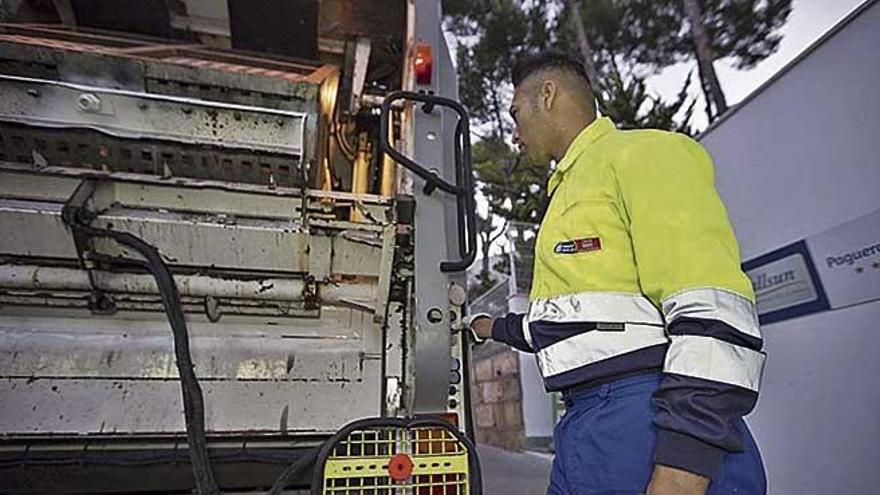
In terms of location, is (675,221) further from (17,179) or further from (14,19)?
(14,19)

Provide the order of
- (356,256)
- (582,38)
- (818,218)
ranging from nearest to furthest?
(356,256) → (818,218) → (582,38)

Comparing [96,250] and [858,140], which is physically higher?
[858,140]

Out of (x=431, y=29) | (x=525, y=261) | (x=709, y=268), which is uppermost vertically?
(x=525, y=261)

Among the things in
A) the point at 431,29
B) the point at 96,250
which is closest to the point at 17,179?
the point at 96,250

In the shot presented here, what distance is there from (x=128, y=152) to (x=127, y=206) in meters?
0.17

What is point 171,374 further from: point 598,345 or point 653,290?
point 653,290

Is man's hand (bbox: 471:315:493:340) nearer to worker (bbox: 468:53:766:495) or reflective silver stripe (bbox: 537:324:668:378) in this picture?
worker (bbox: 468:53:766:495)

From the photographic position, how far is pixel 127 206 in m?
1.79

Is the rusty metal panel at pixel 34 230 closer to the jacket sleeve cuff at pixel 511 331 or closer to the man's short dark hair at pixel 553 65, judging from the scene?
the jacket sleeve cuff at pixel 511 331

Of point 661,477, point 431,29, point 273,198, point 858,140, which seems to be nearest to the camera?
point 661,477

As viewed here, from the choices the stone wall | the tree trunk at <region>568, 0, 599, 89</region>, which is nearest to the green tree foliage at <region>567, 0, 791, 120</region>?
the tree trunk at <region>568, 0, 599, 89</region>

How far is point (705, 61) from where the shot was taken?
31.5 ft

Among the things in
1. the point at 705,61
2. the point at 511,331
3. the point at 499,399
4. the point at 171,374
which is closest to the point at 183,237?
the point at 171,374

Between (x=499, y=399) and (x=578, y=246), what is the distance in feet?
29.5
